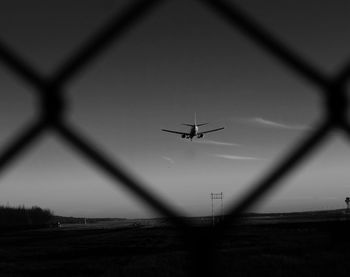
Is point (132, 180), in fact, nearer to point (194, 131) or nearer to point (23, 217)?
point (194, 131)

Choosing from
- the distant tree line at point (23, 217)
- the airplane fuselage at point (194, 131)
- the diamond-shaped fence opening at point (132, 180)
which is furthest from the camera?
the distant tree line at point (23, 217)

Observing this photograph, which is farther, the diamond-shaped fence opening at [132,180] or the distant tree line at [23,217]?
the distant tree line at [23,217]

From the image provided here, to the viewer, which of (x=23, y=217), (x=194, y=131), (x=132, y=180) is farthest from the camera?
(x=23, y=217)

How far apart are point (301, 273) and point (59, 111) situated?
21004mm

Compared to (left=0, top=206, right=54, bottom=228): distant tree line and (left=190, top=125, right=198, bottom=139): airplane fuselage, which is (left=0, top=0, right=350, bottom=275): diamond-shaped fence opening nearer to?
(left=190, top=125, right=198, bottom=139): airplane fuselage

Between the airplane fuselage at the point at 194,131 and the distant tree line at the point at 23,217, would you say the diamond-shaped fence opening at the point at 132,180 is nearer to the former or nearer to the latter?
the airplane fuselage at the point at 194,131

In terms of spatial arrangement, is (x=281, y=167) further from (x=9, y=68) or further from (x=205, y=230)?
(x=9, y=68)

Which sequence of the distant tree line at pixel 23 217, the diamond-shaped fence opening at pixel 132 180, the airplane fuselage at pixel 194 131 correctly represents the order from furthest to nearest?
the distant tree line at pixel 23 217, the airplane fuselage at pixel 194 131, the diamond-shaped fence opening at pixel 132 180

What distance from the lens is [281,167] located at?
983 mm

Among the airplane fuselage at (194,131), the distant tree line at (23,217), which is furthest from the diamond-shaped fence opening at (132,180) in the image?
the distant tree line at (23,217)

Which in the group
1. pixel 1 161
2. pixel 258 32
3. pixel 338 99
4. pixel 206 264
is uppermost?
pixel 258 32

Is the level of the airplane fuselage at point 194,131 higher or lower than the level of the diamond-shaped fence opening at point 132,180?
higher

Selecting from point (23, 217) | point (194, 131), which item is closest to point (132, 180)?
point (194, 131)

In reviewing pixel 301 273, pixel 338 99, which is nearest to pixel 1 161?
pixel 338 99
